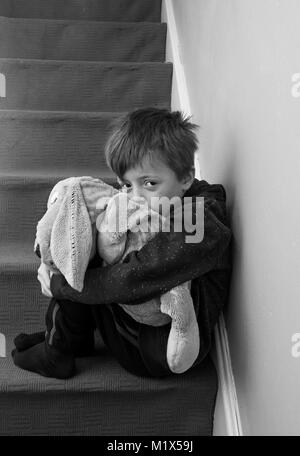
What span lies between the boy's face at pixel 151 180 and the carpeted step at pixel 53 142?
617mm

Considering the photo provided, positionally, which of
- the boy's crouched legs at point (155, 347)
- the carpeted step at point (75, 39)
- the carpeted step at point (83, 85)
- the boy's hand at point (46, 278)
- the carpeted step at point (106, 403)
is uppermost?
the carpeted step at point (75, 39)

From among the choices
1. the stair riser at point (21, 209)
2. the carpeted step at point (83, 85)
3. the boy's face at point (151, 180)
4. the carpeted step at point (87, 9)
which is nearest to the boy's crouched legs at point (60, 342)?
the boy's face at point (151, 180)

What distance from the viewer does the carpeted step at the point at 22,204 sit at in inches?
63.6

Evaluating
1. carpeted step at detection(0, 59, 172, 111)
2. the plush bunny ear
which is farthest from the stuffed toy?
carpeted step at detection(0, 59, 172, 111)

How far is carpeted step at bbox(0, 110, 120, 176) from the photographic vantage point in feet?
5.95

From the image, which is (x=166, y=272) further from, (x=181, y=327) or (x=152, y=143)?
(x=152, y=143)

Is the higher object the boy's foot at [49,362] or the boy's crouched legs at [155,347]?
the boy's crouched legs at [155,347]

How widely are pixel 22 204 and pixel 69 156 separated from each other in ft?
0.93

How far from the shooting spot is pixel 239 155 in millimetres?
1234

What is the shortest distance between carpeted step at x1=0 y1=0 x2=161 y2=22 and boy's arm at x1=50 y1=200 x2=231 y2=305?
1628 mm

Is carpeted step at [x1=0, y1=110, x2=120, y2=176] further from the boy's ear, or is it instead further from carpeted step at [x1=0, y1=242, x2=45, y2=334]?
the boy's ear

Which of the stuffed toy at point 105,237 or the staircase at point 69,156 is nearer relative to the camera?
the stuffed toy at point 105,237

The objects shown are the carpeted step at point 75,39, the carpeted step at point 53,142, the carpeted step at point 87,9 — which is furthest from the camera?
the carpeted step at point 87,9

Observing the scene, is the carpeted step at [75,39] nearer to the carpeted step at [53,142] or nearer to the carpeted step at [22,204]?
the carpeted step at [53,142]
